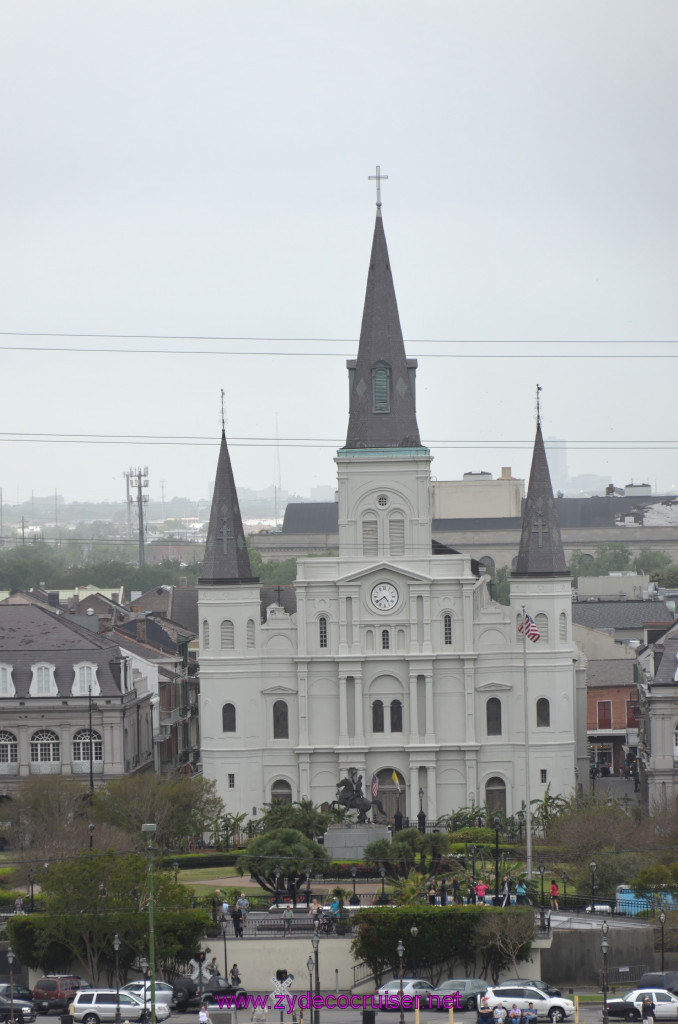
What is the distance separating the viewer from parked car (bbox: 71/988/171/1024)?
232 ft

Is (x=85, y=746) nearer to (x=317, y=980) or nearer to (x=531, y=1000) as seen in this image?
(x=317, y=980)

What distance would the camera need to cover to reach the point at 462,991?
7388 centimetres

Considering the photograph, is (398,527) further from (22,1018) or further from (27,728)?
(22,1018)

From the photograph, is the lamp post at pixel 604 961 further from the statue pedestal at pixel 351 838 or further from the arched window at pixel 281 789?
the arched window at pixel 281 789

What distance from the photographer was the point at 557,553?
388 feet

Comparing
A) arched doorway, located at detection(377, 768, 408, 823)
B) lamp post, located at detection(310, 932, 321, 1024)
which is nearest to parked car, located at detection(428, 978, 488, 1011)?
lamp post, located at detection(310, 932, 321, 1024)

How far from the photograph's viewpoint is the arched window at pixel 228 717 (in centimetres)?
11862

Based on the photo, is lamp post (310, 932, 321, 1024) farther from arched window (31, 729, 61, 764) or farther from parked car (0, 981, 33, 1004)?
arched window (31, 729, 61, 764)

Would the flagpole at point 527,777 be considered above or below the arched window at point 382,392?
below

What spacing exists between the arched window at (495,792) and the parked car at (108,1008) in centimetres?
4785

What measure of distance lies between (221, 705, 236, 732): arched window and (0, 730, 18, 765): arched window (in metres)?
11.5

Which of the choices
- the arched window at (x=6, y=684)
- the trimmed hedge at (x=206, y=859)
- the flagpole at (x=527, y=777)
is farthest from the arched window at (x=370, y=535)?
the trimmed hedge at (x=206, y=859)

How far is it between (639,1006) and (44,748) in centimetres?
4713

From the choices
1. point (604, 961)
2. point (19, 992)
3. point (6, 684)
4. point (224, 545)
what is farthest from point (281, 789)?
point (604, 961)
